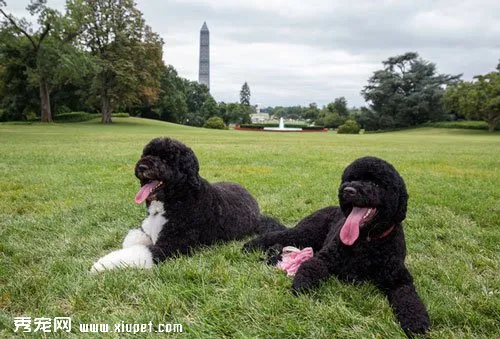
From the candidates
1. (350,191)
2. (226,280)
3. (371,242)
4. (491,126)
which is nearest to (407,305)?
(371,242)

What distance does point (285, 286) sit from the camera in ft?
11.0

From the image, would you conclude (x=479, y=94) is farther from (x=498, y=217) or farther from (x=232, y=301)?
(x=232, y=301)

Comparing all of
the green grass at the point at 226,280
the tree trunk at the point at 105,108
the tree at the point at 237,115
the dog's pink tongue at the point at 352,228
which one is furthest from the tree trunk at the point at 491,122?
the dog's pink tongue at the point at 352,228

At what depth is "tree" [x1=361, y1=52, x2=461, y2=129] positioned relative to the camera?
209 feet

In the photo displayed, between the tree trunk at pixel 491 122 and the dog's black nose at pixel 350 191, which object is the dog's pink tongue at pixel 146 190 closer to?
the dog's black nose at pixel 350 191

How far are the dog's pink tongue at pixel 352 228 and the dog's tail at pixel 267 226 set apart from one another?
1.90 meters

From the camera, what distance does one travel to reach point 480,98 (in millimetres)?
51375

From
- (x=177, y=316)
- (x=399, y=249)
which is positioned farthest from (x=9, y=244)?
(x=399, y=249)

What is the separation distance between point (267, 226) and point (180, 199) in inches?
55.3

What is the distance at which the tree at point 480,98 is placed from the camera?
2004 inches

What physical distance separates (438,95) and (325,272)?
66.8 metres

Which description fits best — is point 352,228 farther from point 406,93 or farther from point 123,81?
point 406,93

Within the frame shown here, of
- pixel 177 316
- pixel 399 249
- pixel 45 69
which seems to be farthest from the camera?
pixel 45 69

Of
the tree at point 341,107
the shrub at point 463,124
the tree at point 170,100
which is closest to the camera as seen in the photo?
the shrub at point 463,124
